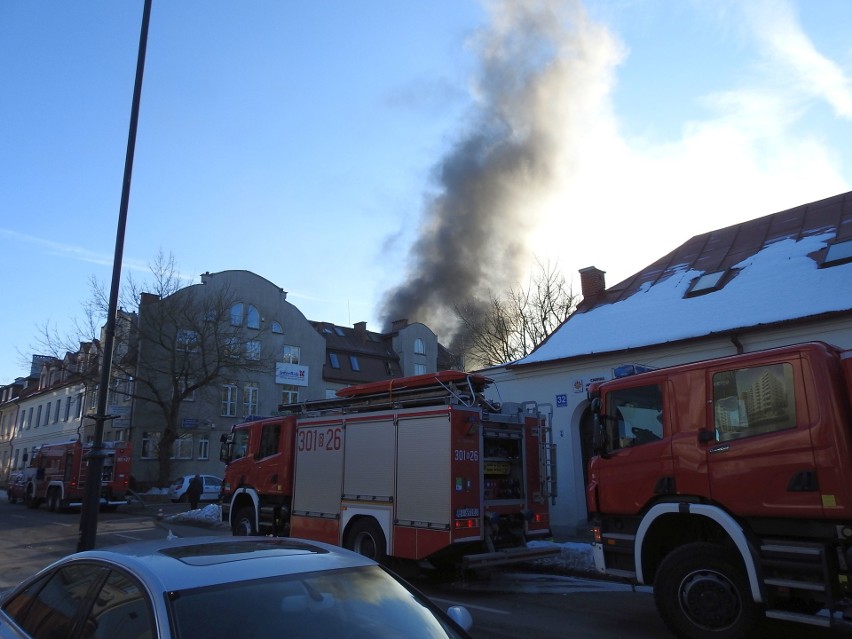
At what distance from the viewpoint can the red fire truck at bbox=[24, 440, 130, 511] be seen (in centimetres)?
Result: 2520

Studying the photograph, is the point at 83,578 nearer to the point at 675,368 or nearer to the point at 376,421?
the point at 675,368

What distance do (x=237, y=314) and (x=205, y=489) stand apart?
1428 cm

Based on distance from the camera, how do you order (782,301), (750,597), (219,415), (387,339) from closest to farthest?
1. (750,597)
2. (782,301)
3. (219,415)
4. (387,339)

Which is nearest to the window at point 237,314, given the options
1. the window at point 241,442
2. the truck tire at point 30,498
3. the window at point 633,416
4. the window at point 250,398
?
the window at point 250,398

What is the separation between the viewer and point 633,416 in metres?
7.34

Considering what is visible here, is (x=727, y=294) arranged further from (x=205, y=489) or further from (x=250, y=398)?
(x=250, y=398)

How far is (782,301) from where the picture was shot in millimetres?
13039

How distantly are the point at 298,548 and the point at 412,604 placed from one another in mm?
657

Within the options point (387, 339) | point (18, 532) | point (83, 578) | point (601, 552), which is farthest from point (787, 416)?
point (387, 339)

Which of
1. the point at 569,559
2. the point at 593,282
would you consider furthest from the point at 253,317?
the point at 569,559

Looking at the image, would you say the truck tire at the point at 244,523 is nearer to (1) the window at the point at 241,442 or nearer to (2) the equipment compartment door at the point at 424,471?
(1) the window at the point at 241,442

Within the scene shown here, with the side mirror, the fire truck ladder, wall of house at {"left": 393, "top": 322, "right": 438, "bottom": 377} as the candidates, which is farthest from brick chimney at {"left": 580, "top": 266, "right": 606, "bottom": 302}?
wall of house at {"left": 393, "top": 322, "right": 438, "bottom": 377}

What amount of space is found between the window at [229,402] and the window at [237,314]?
158 inches

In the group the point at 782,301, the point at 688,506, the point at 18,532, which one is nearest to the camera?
the point at 688,506
